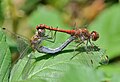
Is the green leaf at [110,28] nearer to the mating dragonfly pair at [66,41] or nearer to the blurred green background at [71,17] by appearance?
the blurred green background at [71,17]

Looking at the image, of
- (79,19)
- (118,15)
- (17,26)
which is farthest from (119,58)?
(17,26)

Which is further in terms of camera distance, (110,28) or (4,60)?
(110,28)

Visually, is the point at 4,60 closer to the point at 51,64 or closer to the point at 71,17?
the point at 51,64

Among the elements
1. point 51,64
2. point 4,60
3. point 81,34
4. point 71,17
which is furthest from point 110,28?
point 4,60

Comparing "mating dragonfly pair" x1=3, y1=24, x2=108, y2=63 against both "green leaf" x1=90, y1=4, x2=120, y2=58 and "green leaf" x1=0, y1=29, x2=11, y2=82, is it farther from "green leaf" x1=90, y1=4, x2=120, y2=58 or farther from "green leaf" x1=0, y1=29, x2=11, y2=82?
"green leaf" x1=90, y1=4, x2=120, y2=58

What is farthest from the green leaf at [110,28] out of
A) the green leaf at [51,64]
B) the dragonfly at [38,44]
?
the green leaf at [51,64]

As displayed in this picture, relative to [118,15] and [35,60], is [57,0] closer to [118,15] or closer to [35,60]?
[118,15]

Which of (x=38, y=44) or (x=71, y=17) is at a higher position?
(x=71, y=17)
